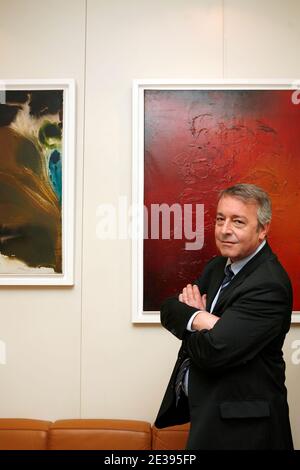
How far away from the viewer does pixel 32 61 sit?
308 cm

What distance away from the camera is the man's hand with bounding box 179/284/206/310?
2367mm

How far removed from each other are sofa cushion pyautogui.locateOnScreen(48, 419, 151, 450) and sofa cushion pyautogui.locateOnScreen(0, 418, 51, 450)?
5 centimetres

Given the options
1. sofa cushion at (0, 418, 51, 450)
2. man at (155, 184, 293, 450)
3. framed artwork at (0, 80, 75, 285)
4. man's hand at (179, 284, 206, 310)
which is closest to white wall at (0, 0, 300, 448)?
framed artwork at (0, 80, 75, 285)

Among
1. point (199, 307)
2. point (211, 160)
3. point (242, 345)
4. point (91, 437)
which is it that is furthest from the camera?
point (211, 160)

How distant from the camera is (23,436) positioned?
276 cm

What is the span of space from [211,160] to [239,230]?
33.3 inches

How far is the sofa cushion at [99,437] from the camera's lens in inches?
107

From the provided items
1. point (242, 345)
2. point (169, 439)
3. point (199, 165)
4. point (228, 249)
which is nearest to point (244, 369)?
point (242, 345)

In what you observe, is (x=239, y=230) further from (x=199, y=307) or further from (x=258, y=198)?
(x=199, y=307)

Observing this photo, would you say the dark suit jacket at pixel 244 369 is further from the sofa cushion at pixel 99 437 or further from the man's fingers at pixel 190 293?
the sofa cushion at pixel 99 437

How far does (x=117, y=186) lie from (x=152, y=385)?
1.12m

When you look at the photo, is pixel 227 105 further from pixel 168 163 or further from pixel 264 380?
pixel 264 380

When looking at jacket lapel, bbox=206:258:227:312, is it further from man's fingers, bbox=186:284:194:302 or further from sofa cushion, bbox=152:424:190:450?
sofa cushion, bbox=152:424:190:450
